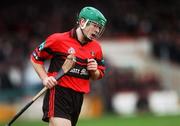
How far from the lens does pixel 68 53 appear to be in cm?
973

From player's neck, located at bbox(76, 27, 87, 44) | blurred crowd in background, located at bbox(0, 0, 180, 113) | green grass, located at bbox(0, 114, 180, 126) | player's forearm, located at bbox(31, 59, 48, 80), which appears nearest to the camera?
player's forearm, located at bbox(31, 59, 48, 80)

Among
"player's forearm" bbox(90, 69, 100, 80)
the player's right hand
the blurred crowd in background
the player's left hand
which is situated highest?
the blurred crowd in background

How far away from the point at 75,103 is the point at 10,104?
37.4 ft

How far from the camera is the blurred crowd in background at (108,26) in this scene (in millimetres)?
22438

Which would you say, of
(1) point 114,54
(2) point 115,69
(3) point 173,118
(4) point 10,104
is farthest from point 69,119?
(1) point 114,54

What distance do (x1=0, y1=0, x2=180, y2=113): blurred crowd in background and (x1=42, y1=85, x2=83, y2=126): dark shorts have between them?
1207cm

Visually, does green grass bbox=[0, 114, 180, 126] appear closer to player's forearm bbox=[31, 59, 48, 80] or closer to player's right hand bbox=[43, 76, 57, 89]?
player's forearm bbox=[31, 59, 48, 80]

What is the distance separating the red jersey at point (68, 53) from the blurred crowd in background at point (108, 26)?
12036 mm

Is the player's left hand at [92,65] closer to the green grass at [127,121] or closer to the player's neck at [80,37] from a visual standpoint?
the player's neck at [80,37]

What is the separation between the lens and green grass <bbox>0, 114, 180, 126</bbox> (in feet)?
59.2

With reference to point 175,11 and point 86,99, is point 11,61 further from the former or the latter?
point 175,11

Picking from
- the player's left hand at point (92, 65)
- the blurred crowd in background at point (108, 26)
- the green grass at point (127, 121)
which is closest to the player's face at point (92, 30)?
the player's left hand at point (92, 65)

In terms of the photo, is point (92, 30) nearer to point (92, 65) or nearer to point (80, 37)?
point (80, 37)

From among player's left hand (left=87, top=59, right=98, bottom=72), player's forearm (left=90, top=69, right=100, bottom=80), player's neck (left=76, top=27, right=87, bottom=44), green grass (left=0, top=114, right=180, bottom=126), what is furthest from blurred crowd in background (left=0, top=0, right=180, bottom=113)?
player's left hand (left=87, top=59, right=98, bottom=72)
